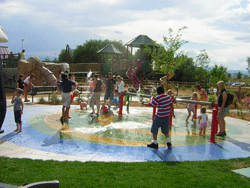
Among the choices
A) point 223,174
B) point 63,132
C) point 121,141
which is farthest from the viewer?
point 63,132

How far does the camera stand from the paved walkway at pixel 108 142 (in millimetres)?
6191

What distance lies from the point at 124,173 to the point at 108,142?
96.5 inches

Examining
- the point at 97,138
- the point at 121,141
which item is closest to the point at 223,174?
the point at 121,141

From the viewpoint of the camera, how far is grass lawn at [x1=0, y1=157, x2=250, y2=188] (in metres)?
4.56

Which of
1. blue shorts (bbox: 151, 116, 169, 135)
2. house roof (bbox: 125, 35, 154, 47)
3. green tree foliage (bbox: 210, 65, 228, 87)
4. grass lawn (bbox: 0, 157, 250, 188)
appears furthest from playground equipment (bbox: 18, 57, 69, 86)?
green tree foliage (bbox: 210, 65, 228, 87)

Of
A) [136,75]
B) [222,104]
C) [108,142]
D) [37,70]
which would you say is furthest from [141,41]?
[108,142]

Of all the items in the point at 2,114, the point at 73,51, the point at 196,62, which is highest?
the point at 73,51

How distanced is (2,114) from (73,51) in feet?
215

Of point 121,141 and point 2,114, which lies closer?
point 2,114

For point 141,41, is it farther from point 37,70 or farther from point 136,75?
point 37,70

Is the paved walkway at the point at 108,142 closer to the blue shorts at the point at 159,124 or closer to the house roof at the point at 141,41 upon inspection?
the blue shorts at the point at 159,124

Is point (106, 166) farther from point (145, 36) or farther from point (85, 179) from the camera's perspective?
point (145, 36)

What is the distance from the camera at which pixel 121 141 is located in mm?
7516

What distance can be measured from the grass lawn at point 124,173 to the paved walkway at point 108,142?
1.59 feet
